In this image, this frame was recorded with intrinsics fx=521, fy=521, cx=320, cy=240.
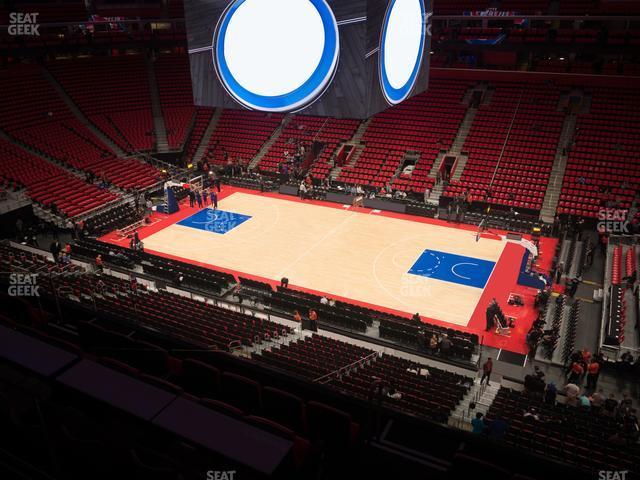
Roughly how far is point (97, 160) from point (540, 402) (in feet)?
91.6

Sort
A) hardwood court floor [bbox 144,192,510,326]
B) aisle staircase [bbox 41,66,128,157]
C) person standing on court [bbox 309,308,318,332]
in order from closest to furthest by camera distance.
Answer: person standing on court [bbox 309,308,318,332] → hardwood court floor [bbox 144,192,510,326] → aisle staircase [bbox 41,66,128,157]

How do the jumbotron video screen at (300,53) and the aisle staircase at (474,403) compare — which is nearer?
the jumbotron video screen at (300,53)

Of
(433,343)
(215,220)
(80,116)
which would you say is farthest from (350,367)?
(80,116)

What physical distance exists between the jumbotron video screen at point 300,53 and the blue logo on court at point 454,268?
42.7 feet

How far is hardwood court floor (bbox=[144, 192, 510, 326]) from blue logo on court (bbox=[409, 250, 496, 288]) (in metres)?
0.33

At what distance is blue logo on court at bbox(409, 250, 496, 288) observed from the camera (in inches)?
805

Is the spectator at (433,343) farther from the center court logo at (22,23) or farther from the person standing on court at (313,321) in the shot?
the center court logo at (22,23)

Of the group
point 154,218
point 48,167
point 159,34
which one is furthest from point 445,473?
point 159,34

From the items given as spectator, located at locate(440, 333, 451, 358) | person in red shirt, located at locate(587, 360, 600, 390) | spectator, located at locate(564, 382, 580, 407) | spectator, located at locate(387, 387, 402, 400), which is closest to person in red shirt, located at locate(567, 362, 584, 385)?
person in red shirt, located at locate(587, 360, 600, 390)

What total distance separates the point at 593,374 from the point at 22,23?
34.4 meters

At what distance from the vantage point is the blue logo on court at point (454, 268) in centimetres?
2045

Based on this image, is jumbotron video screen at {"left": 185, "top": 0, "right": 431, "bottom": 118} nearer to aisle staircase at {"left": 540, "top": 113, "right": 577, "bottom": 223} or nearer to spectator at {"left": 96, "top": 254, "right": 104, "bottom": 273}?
spectator at {"left": 96, "top": 254, "right": 104, "bottom": 273}

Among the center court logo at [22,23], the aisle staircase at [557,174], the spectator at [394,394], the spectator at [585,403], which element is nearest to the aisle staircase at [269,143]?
the center court logo at [22,23]

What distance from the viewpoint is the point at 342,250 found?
2302 centimetres
